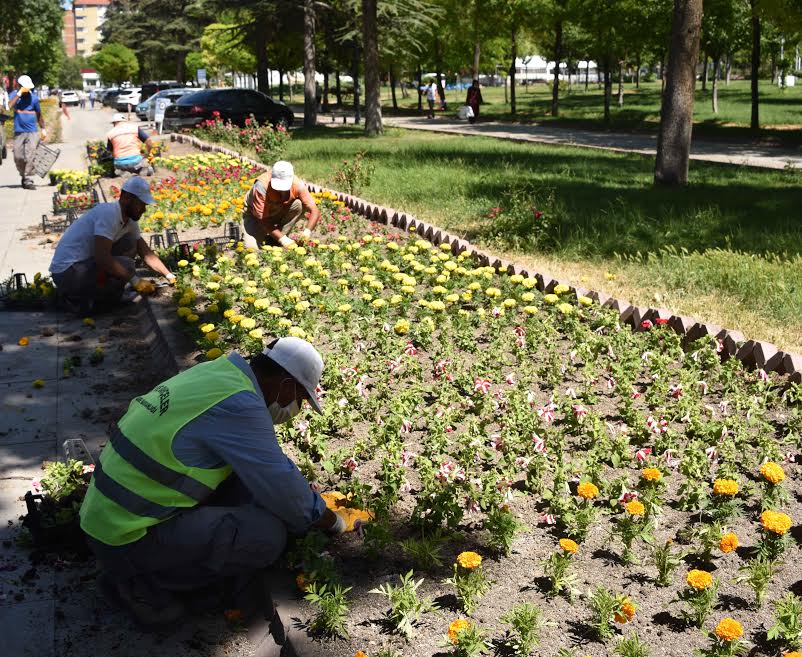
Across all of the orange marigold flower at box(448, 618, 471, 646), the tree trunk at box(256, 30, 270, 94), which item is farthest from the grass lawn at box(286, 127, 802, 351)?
the tree trunk at box(256, 30, 270, 94)

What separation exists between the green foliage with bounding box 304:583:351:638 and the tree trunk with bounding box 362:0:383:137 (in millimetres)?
21521

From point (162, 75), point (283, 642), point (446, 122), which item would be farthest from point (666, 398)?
point (162, 75)

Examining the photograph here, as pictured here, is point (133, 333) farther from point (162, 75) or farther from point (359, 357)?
point (162, 75)

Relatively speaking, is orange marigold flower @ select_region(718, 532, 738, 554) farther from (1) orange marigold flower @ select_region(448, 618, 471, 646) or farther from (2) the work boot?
(2) the work boot

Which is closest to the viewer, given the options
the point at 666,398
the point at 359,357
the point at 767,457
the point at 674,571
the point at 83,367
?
the point at 674,571

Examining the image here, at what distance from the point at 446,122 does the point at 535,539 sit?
33.3m

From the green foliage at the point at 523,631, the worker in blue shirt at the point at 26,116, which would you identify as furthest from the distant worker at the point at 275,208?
the worker in blue shirt at the point at 26,116

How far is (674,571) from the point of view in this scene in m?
3.81

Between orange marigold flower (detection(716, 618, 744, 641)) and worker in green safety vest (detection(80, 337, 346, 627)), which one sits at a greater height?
worker in green safety vest (detection(80, 337, 346, 627))

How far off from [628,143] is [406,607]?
22.0m

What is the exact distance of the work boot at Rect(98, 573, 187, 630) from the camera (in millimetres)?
3660

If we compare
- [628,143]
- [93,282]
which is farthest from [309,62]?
[93,282]

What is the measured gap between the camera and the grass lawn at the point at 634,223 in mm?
7289

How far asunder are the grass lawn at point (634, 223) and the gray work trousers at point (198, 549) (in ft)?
13.6
